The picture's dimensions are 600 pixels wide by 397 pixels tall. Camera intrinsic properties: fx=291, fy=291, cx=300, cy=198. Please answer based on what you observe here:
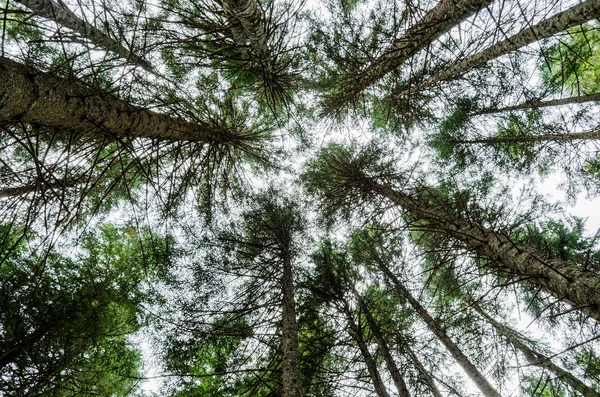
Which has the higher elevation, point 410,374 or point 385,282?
point 385,282

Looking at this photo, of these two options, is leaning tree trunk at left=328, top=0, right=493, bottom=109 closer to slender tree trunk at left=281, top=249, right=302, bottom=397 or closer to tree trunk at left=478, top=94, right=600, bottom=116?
tree trunk at left=478, top=94, right=600, bottom=116

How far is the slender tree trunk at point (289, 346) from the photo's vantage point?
3.97 m

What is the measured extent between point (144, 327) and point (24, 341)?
7.60ft

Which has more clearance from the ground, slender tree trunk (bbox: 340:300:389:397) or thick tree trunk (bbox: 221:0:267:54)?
thick tree trunk (bbox: 221:0:267:54)

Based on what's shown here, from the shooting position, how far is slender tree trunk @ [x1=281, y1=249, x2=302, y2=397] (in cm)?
397

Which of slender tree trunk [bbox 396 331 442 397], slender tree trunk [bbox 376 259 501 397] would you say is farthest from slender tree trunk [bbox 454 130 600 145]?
slender tree trunk [bbox 396 331 442 397]

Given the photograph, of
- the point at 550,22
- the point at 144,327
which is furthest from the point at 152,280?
the point at 550,22

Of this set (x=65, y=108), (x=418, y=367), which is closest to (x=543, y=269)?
(x=418, y=367)

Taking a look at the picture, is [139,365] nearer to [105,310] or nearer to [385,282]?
[105,310]

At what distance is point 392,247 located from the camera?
28.0ft

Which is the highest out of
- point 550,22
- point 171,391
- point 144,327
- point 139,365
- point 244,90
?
point 244,90

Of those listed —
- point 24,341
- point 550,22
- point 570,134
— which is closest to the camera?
point 550,22

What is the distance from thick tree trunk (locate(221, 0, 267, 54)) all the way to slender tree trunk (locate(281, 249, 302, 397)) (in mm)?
4258

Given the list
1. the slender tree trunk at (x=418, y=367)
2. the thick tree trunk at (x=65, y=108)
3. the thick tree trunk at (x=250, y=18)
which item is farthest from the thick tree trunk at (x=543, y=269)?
the thick tree trunk at (x=65, y=108)
